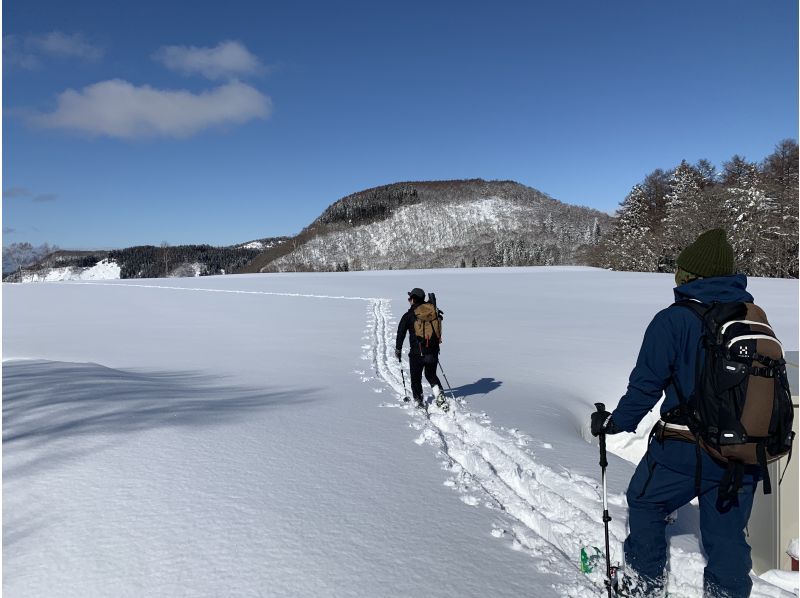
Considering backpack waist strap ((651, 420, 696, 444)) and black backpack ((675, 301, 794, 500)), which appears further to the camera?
backpack waist strap ((651, 420, 696, 444))

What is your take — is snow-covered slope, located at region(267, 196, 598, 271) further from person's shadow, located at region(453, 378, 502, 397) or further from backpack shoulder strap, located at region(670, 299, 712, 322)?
backpack shoulder strap, located at region(670, 299, 712, 322)

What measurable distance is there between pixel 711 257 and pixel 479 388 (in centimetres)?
592

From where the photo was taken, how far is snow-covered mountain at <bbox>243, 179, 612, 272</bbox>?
160m

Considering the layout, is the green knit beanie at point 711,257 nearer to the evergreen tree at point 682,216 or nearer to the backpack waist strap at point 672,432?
the backpack waist strap at point 672,432

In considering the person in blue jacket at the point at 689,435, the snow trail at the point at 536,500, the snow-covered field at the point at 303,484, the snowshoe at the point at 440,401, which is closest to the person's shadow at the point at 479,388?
the snow-covered field at the point at 303,484

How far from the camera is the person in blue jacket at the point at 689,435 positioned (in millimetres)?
2305

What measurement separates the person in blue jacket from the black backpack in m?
0.07

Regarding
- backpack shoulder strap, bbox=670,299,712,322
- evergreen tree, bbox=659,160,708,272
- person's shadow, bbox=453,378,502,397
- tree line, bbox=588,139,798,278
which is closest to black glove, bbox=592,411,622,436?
backpack shoulder strap, bbox=670,299,712,322

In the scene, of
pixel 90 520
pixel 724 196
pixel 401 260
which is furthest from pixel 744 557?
pixel 401 260

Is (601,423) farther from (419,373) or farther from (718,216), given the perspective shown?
(718,216)

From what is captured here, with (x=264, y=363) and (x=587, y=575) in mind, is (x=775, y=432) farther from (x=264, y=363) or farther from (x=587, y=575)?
(x=264, y=363)

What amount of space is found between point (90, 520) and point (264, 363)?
6697mm

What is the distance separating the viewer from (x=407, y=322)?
269 inches

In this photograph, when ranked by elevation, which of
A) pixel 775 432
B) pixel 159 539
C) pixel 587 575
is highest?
pixel 775 432
